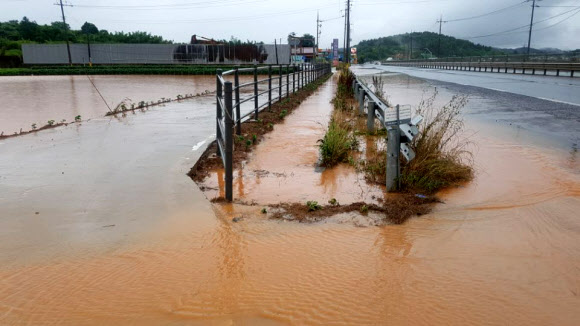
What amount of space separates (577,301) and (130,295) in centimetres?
282

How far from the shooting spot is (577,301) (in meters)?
2.78

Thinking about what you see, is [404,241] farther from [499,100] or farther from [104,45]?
[104,45]

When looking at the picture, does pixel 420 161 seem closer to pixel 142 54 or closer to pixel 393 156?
pixel 393 156

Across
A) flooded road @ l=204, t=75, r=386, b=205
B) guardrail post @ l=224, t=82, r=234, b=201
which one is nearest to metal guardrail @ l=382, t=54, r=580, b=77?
flooded road @ l=204, t=75, r=386, b=205

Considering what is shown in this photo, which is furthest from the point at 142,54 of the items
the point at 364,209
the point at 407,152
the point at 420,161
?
the point at 364,209

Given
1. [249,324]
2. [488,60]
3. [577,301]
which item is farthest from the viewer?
[488,60]

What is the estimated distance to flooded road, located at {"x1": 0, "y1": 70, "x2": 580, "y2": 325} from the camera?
106 inches

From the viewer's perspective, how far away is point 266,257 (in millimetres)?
3430

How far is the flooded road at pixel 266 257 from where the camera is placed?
8.87 ft

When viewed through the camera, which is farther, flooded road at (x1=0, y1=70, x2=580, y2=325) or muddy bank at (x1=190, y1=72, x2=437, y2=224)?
muddy bank at (x1=190, y1=72, x2=437, y2=224)

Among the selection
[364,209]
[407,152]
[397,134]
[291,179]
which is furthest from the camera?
[291,179]

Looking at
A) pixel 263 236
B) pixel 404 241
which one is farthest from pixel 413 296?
pixel 263 236

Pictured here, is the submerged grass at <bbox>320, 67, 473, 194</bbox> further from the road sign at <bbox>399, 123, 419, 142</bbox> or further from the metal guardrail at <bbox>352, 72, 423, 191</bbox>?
the road sign at <bbox>399, 123, 419, 142</bbox>

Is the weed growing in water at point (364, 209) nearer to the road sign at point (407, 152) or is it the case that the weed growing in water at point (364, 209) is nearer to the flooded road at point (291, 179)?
the flooded road at point (291, 179)
